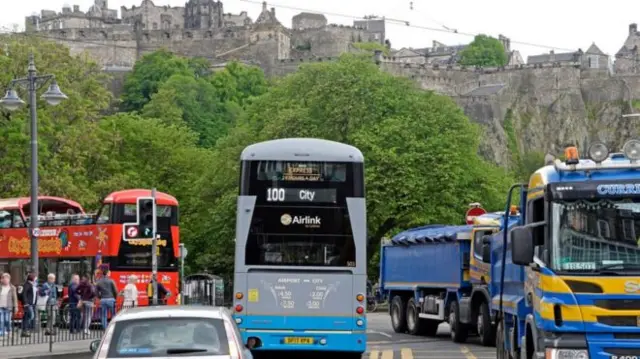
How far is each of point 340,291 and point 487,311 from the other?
6.90m

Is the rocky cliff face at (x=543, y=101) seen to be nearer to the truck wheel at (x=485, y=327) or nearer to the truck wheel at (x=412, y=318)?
the truck wheel at (x=412, y=318)

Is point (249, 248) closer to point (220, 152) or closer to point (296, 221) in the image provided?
point (296, 221)

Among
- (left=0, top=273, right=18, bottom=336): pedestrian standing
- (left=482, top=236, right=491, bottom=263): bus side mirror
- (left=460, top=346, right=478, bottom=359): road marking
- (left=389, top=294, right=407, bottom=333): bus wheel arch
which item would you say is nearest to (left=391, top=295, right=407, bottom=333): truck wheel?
(left=389, top=294, right=407, bottom=333): bus wheel arch

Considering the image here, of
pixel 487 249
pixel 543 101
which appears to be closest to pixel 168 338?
pixel 487 249

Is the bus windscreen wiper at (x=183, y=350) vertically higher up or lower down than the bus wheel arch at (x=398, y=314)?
higher up

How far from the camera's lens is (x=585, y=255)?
15.1 meters

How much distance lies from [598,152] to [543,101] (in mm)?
170528

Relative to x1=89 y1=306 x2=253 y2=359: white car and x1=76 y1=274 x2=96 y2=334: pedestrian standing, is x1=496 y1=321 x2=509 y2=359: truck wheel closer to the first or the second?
x1=89 y1=306 x2=253 y2=359: white car

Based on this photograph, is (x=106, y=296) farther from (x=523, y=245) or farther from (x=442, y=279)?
(x=523, y=245)

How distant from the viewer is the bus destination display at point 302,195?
22859 mm

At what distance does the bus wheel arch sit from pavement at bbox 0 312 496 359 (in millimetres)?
1913

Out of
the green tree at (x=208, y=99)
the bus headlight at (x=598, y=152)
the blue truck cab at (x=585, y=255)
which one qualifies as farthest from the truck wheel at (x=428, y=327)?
the green tree at (x=208, y=99)

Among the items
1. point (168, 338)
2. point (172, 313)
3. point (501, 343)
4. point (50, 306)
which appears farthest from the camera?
point (50, 306)

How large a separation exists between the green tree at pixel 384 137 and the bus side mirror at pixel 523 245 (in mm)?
45549
